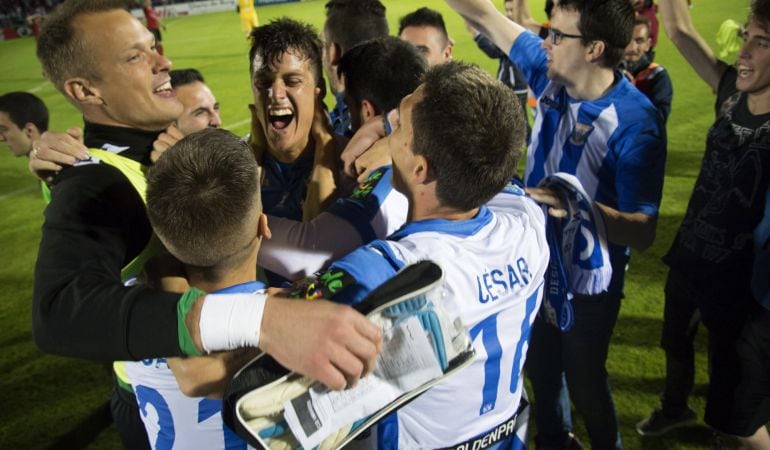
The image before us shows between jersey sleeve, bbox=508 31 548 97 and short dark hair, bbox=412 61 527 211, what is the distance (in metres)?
1.98

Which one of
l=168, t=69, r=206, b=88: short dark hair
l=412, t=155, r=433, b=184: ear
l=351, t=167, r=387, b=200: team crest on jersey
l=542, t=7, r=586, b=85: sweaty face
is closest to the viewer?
l=412, t=155, r=433, b=184: ear

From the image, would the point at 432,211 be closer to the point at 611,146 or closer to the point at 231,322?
the point at 231,322

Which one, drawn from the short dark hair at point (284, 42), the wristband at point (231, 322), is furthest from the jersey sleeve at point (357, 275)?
the short dark hair at point (284, 42)

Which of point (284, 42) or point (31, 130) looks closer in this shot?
point (284, 42)

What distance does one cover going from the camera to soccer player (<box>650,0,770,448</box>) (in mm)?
2627

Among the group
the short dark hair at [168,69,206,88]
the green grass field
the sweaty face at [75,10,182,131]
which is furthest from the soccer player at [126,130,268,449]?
the green grass field

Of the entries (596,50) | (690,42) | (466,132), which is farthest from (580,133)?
(466,132)

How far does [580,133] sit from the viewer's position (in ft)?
9.78

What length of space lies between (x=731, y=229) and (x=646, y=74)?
320cm

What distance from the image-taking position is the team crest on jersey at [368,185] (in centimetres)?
201

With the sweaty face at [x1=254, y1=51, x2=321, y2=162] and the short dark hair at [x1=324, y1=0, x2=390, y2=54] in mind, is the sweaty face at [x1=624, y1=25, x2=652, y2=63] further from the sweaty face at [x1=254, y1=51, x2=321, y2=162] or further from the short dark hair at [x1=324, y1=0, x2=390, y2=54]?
the sweaty face at [x1=254, y1=51, x2=321, y2=162]

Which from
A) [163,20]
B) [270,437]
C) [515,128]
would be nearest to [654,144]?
[515,128]

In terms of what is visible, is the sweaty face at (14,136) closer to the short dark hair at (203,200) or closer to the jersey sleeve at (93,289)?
the jersey sleeve at (93,289)

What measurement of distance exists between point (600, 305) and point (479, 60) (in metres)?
12.4
